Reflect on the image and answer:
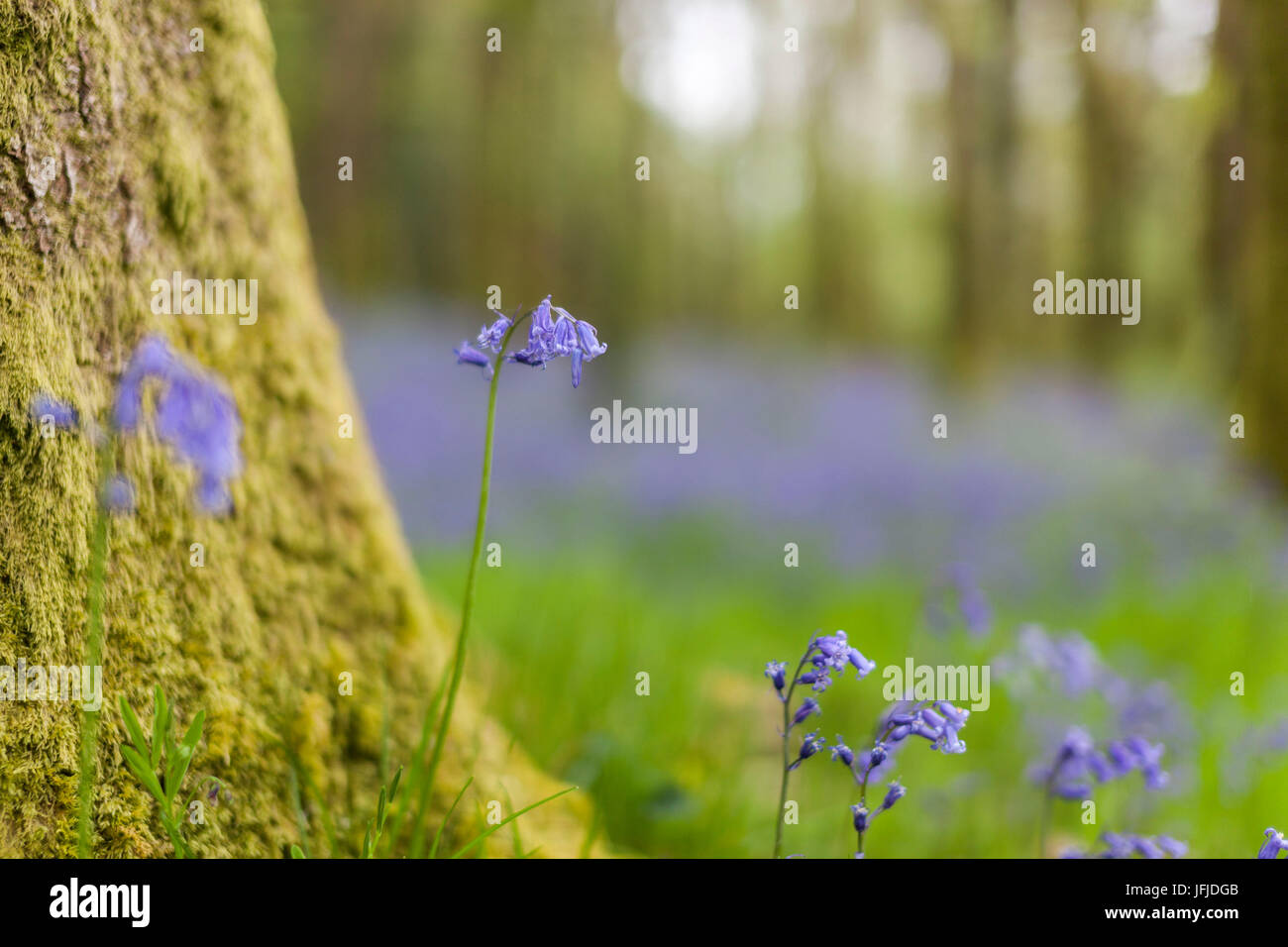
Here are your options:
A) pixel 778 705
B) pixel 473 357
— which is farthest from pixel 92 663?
pixel 778 705

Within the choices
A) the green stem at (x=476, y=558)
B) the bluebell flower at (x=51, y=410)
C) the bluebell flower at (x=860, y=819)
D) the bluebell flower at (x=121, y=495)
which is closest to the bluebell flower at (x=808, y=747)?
the bluebell flower at (x=860, y=819)

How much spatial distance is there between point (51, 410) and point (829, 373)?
14.2 meters

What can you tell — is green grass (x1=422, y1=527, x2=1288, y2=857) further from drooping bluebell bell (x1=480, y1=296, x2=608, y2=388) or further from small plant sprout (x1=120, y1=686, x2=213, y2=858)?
drooping bluebell bell (x1=480, y1=296, x2=608, y2=388)

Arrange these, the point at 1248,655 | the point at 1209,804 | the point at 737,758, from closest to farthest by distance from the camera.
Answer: the point at 737,758 → the point at 1209,804 → the point at 1248,655

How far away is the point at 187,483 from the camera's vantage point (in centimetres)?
145

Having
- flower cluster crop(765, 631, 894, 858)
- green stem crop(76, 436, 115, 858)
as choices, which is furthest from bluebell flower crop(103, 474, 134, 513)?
flower cluster crop(765, 631, 894, 858)

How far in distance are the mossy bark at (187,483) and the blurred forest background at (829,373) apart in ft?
2.46

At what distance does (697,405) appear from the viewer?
39.3 feet

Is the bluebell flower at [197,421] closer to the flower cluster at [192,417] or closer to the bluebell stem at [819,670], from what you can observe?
the flower cluster at [192,417]

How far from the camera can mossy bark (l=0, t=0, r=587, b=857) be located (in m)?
1.26

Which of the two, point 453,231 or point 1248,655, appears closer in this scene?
point 1248,655
